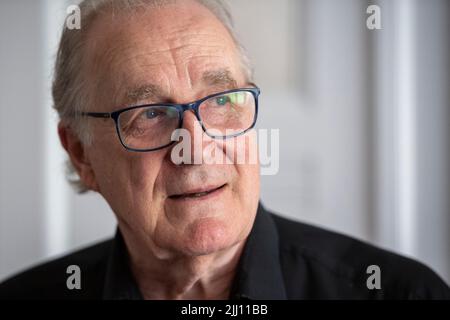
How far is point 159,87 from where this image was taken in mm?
953

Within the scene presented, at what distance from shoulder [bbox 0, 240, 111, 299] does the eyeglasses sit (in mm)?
430

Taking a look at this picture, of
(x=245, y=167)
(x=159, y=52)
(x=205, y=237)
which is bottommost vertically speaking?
(x=205, y=237)

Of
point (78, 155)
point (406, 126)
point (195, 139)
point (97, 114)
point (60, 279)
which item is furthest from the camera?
point (406, 126)

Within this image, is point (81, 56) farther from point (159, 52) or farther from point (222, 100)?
point (222, 100)

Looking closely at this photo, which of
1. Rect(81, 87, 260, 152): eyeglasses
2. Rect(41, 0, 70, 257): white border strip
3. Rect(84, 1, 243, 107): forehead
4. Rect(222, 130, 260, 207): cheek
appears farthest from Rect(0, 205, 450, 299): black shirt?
Rect(41, 0, 70, 257): white border strip

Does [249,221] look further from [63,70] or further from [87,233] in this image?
[87,233]

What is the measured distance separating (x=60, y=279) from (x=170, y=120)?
0.59 m

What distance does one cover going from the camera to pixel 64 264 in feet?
4.37

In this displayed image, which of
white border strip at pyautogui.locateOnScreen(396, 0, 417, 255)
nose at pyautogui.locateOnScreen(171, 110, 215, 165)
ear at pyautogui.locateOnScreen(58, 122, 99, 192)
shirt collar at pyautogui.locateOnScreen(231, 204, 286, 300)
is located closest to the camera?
nose at pyautogui.locateOnScreen(171, 110, 215, 165)

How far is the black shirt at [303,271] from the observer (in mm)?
1038

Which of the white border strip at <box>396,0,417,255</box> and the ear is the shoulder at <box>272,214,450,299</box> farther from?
the white border strip at <box>396,0,417,255</box>

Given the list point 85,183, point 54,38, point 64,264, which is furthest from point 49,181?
point 85,183

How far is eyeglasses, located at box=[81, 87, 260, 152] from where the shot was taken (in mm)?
950

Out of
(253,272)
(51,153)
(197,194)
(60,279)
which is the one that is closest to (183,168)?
(197,194)
